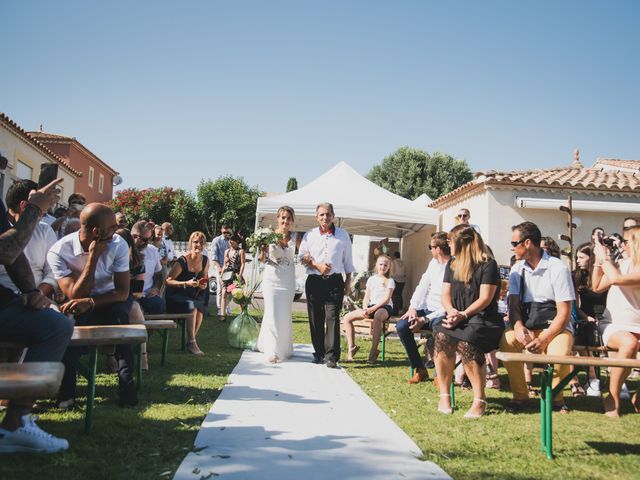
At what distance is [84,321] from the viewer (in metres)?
4.14

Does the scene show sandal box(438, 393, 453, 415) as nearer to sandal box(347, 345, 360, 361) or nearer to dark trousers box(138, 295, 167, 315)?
sandal box(347, 345, 360, 361)

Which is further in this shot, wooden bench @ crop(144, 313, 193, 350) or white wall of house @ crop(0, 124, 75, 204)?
white wall of house @ crop(0, 124, 75, 204)

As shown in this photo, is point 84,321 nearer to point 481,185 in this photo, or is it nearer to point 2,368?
point 2,368

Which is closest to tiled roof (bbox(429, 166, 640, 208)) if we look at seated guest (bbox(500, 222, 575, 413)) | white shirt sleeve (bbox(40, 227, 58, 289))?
seated guest (bbox(500, 222, 575, 413))

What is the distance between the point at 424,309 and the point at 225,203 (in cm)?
3364

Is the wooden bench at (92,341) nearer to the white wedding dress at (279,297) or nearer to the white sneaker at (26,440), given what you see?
the white sneaker at (26,440)

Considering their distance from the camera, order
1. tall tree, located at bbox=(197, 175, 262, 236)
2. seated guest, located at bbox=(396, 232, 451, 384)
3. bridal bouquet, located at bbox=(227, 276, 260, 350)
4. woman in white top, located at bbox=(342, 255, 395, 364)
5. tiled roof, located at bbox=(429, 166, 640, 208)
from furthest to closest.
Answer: tall tree, located at bbox=(197, 175, 262, 236), tiled roof, located at bbox=(429, 166, 640, 208), bridal bouquet, located at bbox=(227, 276, 260, 350), woman in white top, located at bbox=(342, 255, 395, 364), seated guest, located at bbox=(396, 232, 451, 384)

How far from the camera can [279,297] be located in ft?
22.1

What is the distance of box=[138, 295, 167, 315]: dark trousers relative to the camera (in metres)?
6.45

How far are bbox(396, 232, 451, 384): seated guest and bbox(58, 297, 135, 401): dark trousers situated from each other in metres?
3.07

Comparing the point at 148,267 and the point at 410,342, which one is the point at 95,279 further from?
the point at 410,342

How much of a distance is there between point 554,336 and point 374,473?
2467mm

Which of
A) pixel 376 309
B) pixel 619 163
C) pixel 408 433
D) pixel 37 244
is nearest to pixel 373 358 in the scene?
pixel 376 309

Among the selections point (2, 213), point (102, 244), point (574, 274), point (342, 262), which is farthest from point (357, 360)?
point (2, 213)
